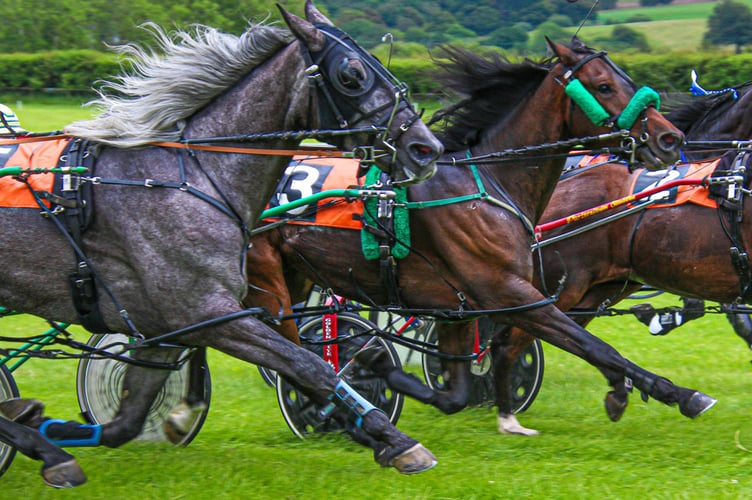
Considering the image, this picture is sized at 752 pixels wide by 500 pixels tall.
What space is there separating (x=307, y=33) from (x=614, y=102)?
190cm

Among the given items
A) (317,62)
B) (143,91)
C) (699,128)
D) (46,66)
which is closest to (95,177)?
(143,91)

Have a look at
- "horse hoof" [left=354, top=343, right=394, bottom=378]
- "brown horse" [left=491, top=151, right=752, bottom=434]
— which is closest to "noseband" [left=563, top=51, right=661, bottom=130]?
"brown horse" [left=491, top=151, right=752, bottom=434]

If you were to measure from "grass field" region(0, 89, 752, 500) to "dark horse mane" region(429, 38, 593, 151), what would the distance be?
191cm

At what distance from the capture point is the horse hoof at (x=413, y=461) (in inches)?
162

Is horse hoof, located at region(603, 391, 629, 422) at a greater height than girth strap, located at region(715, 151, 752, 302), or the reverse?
girth strap, located at region(715, 151, 752, 302)

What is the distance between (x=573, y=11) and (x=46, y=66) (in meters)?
24.4

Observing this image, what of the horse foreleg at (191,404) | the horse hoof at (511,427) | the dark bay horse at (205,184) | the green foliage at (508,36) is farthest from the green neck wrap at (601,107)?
the green foliage at (508,36)

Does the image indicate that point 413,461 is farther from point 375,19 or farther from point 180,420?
point 375,19

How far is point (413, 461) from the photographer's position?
13.5 ft

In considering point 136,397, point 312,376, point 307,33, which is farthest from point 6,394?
point 307,33

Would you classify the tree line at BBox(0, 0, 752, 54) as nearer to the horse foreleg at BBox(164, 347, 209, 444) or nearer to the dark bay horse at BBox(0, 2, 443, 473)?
the dark bay horse at BBox(0, 2, 443, 473)

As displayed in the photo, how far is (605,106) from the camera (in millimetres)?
5305

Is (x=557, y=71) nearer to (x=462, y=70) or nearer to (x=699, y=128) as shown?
(x=462, y=70)

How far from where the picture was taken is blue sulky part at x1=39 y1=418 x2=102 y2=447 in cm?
470
